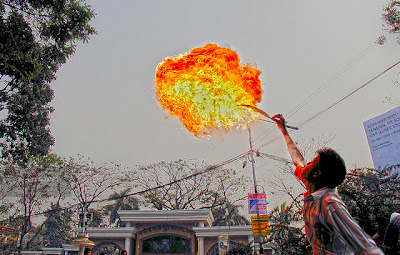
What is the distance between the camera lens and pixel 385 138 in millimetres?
16125

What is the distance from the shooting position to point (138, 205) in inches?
1421

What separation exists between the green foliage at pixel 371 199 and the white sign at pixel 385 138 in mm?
11734

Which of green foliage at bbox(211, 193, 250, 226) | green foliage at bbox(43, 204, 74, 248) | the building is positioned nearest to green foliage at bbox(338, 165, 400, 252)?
the building

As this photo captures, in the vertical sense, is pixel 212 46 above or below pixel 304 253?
above

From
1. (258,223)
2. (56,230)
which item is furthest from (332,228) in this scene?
(56,230)

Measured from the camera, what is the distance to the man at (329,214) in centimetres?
152

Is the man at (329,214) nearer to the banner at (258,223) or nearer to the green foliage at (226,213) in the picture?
the banner at (258,223)

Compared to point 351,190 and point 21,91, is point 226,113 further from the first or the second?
point 21,91

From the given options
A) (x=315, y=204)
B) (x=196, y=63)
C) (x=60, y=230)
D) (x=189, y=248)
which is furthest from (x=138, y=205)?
(x=315, y=204)

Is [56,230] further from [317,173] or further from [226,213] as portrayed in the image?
[317,173]

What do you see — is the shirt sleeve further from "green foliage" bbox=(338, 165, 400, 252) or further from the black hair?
"green foliage" bbox=(338, 165, 400, 252)

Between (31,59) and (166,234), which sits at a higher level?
(31,59)

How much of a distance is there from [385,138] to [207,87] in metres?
14.6

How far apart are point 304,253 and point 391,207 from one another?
6.06 ft
